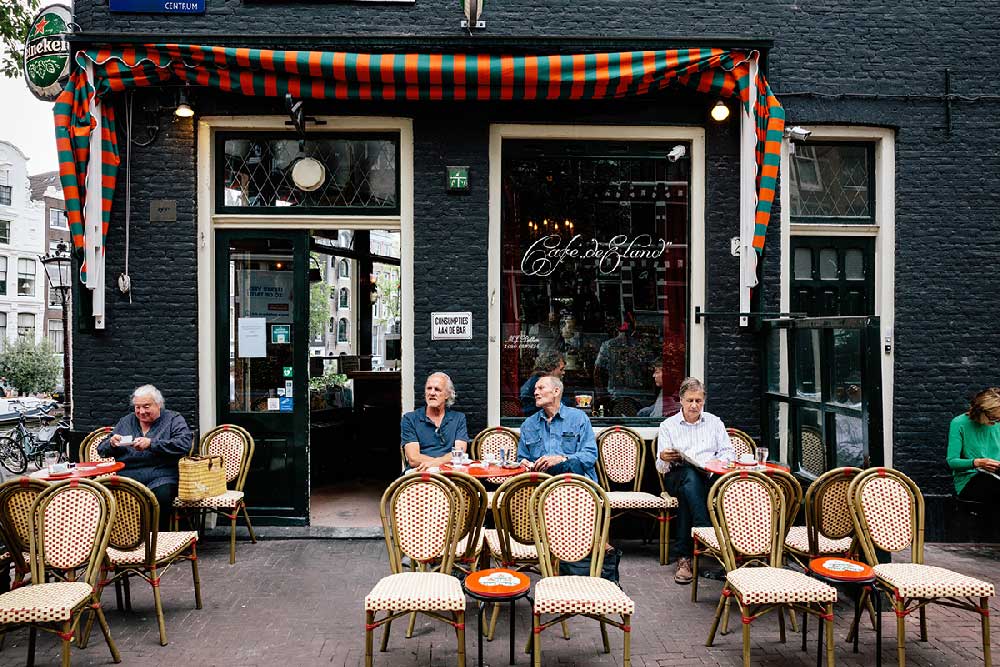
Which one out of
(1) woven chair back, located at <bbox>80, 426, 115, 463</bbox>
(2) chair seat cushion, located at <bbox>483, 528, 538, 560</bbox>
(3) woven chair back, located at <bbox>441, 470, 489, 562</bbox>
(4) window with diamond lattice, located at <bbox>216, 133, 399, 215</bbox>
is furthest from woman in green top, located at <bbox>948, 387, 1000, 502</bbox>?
(1) woven chair back, located at <bbox>80, 426, 115, 463</bbox>

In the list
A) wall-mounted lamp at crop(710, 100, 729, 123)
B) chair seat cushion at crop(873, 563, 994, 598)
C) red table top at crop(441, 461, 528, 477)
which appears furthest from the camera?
wall-mounted lamp at crop(710, 100, 729, 123)

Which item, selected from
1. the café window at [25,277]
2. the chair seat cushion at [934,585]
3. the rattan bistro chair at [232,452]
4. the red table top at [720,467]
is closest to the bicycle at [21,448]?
the rattan bistro chair at [232,452]

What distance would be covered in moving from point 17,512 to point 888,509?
5.23 meters

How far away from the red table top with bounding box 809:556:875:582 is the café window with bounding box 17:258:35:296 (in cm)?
4475

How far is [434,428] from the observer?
6125 millimetres

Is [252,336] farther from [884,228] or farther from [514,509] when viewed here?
[884,228]

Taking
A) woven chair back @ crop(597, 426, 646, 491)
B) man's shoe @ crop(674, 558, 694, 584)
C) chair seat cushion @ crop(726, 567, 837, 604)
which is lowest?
man's shoe @ crop(674, 558, 694, 584)

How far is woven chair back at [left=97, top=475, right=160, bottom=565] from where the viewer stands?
4336 mm

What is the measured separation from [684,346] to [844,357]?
1924 millimetres

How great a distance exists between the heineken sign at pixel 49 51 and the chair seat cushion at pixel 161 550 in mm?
4720

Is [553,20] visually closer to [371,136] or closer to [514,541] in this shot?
[371,136]

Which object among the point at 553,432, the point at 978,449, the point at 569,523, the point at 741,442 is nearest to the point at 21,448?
the point at 553,432

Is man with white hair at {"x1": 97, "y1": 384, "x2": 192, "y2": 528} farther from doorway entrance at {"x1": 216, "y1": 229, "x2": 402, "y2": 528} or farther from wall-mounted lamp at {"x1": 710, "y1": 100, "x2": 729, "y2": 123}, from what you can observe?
wall-mounted lamp at {"x1": 710, "y1": 100, "x2": 729, "y2": 123}

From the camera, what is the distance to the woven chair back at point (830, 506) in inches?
182
